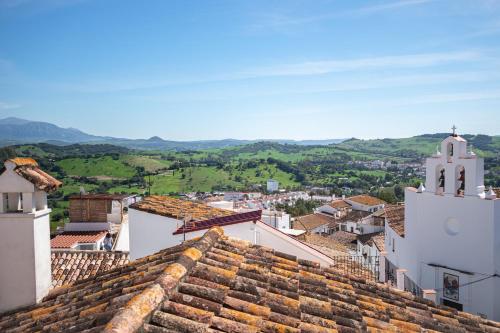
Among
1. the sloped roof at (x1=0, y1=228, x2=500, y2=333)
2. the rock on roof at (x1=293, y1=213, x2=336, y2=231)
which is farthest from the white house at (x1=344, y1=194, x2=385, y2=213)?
the sloped roof at (x1=0, y1=228, x2=500, y2=333)

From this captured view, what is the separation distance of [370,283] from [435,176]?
9.07 m

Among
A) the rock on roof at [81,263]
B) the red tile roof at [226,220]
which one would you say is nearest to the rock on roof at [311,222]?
the rock on roof at [81,263]

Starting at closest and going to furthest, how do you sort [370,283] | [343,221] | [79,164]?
[370,283], [343,221], [79,164]

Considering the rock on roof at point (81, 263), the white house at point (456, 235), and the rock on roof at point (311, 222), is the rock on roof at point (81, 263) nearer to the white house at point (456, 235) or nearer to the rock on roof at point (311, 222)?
the white house at point (456, 235)

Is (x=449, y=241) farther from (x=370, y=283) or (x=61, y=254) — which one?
(x=61, y=254)

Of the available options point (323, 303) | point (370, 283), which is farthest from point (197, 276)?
point (370, 283)

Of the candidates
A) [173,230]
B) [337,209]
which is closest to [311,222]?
[337,209]

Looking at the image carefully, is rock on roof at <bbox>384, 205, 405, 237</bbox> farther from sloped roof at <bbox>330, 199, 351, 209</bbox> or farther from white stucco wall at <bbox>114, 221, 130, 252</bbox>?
sloped roof at <bbox>330, 199, 351, 209</bbox>

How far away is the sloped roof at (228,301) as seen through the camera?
10.5ft

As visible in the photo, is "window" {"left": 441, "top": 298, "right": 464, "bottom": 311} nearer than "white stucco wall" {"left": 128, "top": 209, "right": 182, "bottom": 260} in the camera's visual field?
No

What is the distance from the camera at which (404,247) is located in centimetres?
1486

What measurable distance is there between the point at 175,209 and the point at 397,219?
10.7 meters

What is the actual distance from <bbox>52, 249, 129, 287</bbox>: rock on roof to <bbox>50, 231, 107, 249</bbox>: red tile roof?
18.0ft

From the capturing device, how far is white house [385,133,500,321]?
39.4ft
